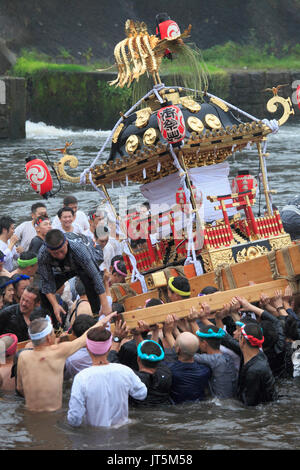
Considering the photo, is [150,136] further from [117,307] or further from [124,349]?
[124,349]

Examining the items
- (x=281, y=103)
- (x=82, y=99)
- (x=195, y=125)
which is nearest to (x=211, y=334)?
(x=195, y=125)

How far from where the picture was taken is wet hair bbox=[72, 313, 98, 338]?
21.0ft

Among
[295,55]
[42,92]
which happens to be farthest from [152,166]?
[295,55]

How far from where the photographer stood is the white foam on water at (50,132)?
26781mm

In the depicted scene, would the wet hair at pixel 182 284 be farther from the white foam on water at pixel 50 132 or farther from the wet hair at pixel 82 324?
the white foam on water at pixel 50 132

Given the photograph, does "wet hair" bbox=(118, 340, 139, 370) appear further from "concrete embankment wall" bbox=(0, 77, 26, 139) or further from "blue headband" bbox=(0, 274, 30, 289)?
"concrete embankment wall" bbox=(0, 77, 26, 139)

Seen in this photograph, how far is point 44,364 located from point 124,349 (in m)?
0.82

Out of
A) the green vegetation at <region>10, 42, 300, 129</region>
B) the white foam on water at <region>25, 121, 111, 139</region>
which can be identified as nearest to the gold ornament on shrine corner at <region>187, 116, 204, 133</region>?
the white foam on water at <region>25, 121, 111, 139</region>

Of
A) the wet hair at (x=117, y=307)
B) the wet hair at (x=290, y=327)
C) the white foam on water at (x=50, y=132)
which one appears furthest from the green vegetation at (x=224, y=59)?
the wet hair at (x=290, y=327)

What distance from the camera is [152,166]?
8.14m

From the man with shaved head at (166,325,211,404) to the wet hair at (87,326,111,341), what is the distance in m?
0.79

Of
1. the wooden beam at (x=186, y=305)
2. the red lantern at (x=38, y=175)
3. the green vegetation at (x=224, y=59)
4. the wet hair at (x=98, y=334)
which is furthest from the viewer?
the green vegetation at (x=224, y=59)

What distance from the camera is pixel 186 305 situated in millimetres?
6434

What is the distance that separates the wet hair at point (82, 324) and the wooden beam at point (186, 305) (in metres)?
0.37
